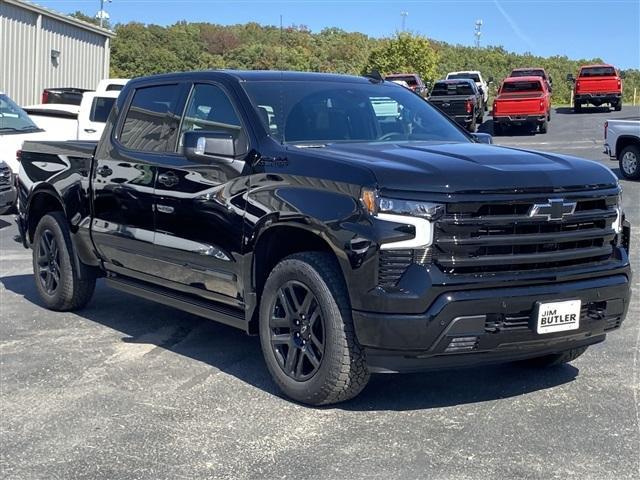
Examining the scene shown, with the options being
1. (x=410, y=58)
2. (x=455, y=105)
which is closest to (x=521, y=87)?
(x=455, y=105)

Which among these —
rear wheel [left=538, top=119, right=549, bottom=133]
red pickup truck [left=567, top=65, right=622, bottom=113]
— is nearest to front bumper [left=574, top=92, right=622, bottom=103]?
red pickup truck [left=567, top=65, right=622, bottom=113]

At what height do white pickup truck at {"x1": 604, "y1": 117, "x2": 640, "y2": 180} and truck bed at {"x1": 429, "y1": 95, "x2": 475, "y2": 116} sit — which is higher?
truck bed at {"x1": 429, "y1": 95, "x2": 475, "y2": 116}

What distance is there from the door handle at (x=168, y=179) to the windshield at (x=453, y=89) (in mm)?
25086

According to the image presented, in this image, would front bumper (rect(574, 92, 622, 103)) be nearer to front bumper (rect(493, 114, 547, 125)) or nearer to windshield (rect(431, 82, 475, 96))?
front bumper (rect(493, 114, 547, 125))

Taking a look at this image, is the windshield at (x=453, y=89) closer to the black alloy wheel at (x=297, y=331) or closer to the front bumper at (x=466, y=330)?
the black alloy wheel at (x=297, y=331)

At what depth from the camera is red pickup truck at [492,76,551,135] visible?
29.9m

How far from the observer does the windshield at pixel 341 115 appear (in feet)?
19.0

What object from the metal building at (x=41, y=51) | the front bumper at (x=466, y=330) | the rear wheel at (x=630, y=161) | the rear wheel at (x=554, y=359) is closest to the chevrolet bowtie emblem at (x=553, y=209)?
the front bumper at (x=466, y=330)

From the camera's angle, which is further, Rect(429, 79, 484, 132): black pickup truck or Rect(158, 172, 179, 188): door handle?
Rect(429, 79, 484, 132): black pickup truck

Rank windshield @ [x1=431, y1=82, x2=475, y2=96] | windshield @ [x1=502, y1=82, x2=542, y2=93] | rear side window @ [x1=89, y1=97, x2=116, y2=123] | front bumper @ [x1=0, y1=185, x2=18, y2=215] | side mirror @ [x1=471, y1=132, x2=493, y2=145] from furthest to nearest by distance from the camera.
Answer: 1. windshield @ [x1=502, y1=82, x2=542, y2=93]
2. windshield @ [x1=431, y1=82, x2=475, y2=96]
3. rear side window @ [x1=89, y1=97, x2=116, y2=123]
4. front bumper @ [x1=0, y1=185, x2=18, y2=215]
5. side mirror @ [x1=471, y1=132, x2=493, y2=145]

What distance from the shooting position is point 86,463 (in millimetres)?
4355

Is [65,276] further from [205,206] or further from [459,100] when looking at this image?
[459,100]

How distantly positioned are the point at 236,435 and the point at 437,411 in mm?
1141

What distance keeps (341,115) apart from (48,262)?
3144mm
